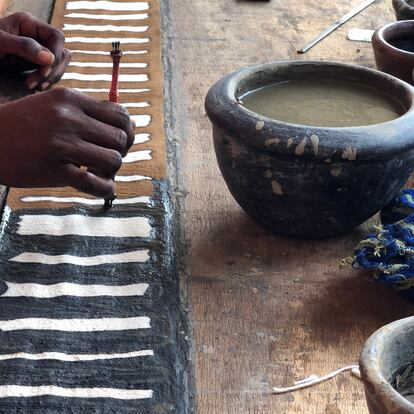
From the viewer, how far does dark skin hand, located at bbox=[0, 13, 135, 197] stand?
121 centimetres

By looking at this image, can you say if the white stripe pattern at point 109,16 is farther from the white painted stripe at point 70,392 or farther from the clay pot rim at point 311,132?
the white painted stripe at point 70,392

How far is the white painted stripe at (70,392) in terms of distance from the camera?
3.50ft

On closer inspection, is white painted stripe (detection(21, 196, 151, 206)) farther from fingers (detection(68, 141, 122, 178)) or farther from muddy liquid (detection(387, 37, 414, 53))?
muddy liquid (detection(387, 37, 414, 53))

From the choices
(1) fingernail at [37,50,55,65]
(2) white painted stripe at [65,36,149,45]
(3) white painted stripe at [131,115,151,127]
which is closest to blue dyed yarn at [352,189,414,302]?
(3) white painted stripe at [131,115,151,127]

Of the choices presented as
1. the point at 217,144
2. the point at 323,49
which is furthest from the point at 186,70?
the point at 217,144

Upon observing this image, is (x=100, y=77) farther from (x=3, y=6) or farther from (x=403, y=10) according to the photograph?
(x=403, y=10)

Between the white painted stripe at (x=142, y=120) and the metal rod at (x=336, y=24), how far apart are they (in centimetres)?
64

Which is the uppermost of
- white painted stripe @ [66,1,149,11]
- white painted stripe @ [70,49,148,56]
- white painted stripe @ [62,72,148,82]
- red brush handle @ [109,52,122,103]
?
red brush handle @ [109,52,122,103]

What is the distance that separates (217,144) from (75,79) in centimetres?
78

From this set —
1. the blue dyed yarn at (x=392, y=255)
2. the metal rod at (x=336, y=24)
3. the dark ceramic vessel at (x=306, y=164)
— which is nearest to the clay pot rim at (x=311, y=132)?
the dark ceramic vessel at (x=306, y=164)

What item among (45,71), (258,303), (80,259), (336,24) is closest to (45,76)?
(45,71)

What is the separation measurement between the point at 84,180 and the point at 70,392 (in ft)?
1.11

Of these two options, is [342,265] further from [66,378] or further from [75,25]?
[75,25]

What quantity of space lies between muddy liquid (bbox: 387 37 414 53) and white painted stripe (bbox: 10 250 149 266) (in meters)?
0.96
